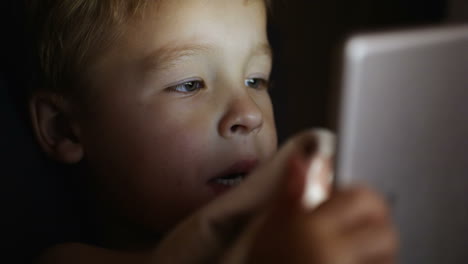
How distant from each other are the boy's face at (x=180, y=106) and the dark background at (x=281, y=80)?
0.27 ft

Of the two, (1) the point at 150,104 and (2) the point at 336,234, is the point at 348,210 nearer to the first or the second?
(2) the point at 336,234

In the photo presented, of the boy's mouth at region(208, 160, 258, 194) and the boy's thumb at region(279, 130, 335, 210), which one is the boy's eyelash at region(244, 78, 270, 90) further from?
the boy's thumb at region(279, 130, 335, 210)

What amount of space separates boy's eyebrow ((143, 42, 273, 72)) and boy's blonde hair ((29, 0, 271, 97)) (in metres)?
0.04

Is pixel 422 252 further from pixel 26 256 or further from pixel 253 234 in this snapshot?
pixel 26 256

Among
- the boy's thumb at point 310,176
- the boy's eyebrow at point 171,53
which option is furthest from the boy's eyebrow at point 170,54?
the boy's thumb at point 310,176

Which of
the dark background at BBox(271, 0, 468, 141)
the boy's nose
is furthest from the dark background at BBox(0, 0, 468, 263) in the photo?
the boy's nose

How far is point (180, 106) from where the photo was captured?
522mm

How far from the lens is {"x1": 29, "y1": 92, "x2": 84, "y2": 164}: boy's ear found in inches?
22.3

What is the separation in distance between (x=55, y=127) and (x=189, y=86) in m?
0.16

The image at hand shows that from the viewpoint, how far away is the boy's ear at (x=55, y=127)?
0.57m

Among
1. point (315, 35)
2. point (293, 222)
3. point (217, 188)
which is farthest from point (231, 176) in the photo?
point (315, 35)

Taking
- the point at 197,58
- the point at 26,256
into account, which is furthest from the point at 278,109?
the point at 26,256

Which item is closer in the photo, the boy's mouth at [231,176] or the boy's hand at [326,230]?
the boy's hand at [326,230]

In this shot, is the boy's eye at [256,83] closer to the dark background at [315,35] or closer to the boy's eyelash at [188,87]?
the boy's eyelash at [188,87]
